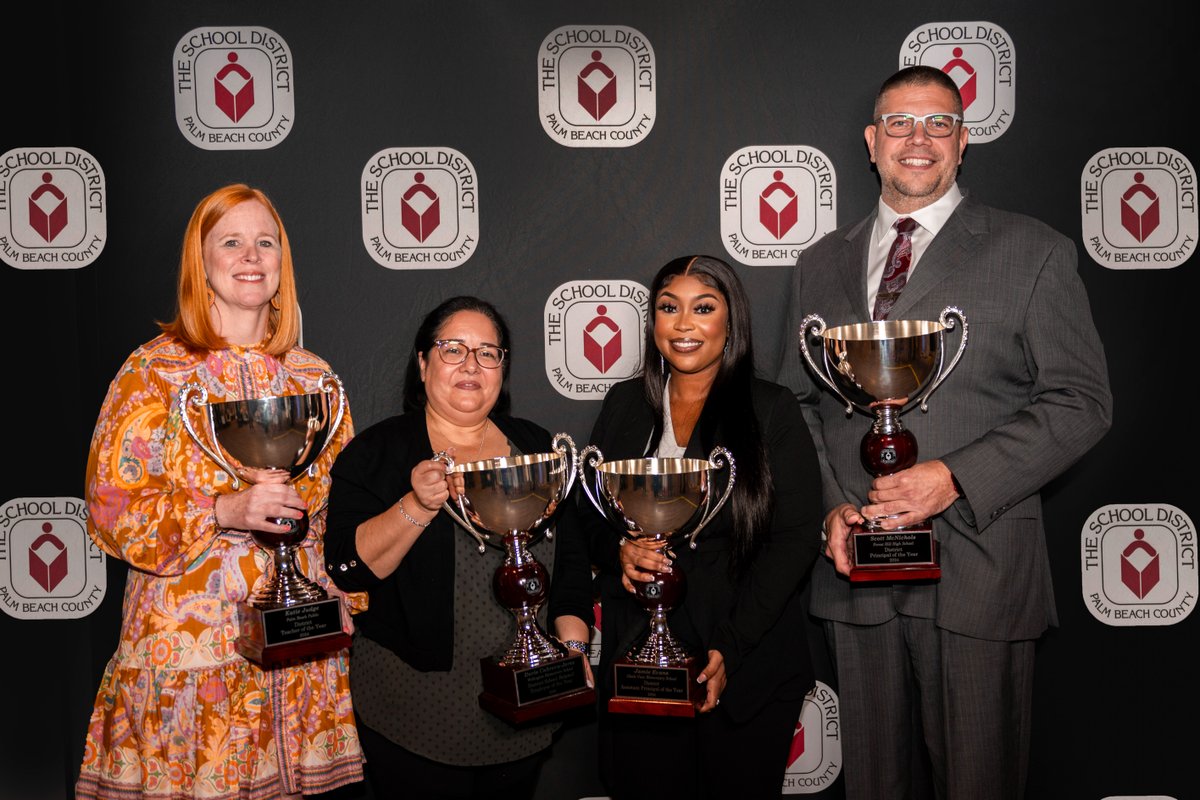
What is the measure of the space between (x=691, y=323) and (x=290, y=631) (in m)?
1.02

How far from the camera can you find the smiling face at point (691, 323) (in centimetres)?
210

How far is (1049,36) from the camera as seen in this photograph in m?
2.68

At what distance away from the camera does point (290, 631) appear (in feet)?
6.07

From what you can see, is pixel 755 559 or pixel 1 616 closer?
pixel 755 559

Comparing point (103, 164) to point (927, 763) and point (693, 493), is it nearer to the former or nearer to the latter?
point (693, 493)

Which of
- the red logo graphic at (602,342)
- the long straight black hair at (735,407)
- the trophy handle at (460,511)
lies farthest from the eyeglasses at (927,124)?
the trophy handle at (460,511)

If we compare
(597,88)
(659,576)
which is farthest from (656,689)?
(597,88)

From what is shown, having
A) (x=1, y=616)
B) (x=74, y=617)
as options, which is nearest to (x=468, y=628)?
(x=74, y=617)

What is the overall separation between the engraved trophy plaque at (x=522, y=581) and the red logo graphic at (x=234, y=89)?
1393 millimetres

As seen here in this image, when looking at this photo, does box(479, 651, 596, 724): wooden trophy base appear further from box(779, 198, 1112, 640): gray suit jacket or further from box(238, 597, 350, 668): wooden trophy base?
box(779, 198, 1112, 640): gray suit jacket

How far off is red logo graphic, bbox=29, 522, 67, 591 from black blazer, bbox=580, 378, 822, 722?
159cm

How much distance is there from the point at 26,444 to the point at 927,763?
2519 mm

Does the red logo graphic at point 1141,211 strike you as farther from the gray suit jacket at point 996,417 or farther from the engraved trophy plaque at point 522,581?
the engraved trophy plaque at point 522,581

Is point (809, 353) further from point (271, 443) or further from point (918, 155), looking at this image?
point (271, 443)
